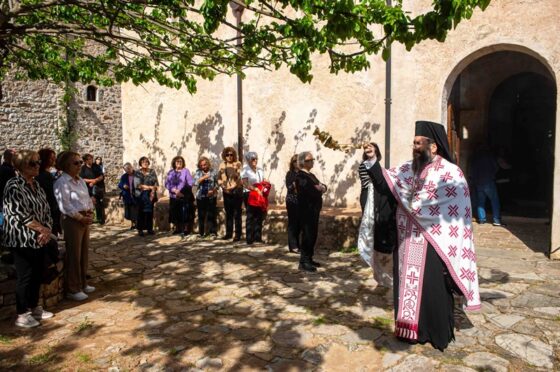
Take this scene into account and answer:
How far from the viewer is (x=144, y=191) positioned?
919 centimetres

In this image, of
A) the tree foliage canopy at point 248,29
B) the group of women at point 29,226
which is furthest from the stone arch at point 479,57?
the group of women at point 29,226

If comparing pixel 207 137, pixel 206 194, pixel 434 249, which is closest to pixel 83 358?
pixel 434 249

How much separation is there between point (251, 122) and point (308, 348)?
7.17 m

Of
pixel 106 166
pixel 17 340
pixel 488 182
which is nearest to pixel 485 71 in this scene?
pixel 488 182

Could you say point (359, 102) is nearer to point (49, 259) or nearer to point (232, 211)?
point (232, 211)

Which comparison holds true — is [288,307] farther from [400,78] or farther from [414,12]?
[414,12]

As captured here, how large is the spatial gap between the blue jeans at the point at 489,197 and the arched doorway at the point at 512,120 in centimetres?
91

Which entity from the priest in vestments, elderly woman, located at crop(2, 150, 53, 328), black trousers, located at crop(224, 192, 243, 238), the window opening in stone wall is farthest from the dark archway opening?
the window opening in stone wall

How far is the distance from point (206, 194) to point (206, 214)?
55cm

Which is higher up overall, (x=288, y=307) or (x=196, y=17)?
(x=196, y=17)

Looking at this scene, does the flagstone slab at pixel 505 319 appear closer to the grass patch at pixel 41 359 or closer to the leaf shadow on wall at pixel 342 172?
the grass patch at pixel 41 359

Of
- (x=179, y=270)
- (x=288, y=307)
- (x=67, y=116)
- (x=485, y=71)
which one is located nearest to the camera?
(x=288, y=307)

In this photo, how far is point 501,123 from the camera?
11445mm

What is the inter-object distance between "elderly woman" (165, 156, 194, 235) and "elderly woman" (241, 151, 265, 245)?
1434 millimetres
